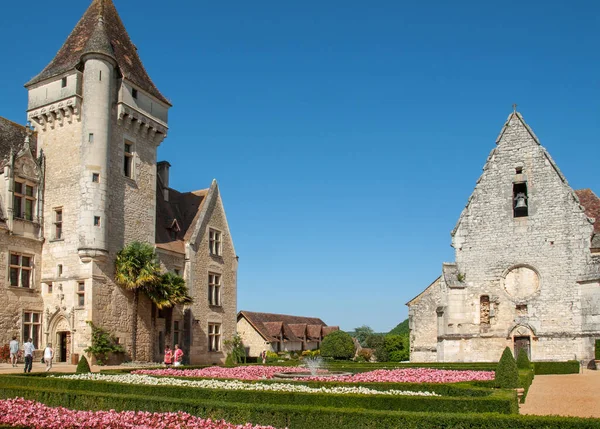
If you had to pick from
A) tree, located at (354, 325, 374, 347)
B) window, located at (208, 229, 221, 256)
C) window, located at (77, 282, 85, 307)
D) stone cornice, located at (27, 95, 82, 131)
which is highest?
stone cornice, located at (27, 95, 82, 131)

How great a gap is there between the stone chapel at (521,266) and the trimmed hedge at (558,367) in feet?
4.95

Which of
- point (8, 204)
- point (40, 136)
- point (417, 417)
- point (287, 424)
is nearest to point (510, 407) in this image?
point (417, 417)

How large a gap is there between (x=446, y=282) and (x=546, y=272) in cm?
495

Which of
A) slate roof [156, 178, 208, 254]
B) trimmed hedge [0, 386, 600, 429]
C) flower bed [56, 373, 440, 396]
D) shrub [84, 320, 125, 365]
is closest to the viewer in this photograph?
trimmed hedge [0, 386, 600, 429]

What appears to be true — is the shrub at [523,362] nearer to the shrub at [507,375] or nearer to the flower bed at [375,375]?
the flower bed at [375,375]

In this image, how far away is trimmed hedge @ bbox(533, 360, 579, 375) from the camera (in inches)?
1060

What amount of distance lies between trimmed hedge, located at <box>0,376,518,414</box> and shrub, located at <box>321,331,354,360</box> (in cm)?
4191

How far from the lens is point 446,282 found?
31844mm

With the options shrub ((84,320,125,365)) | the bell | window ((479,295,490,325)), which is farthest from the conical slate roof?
window ((479,295,490,325))

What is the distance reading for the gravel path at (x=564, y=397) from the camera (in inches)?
566

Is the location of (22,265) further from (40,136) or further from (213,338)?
(213,338)

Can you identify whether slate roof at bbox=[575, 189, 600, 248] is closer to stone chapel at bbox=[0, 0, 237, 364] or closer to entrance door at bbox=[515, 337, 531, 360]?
entrance door at bbox=[515, 337, 531, 360]

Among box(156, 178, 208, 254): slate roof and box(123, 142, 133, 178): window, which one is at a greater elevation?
box(123, 142, 133, 178): window

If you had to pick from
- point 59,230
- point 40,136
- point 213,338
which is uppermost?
point 40,136
